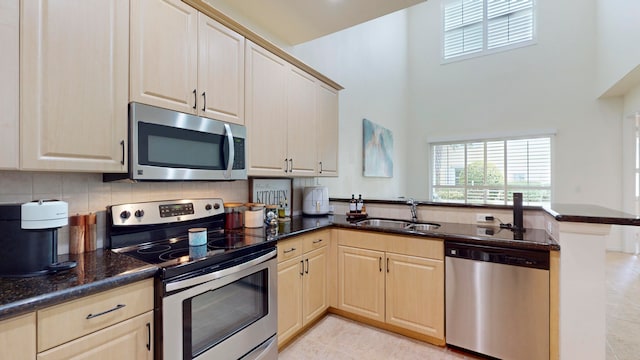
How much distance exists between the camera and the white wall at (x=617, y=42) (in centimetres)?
376

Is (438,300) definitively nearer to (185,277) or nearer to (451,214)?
(451,214)

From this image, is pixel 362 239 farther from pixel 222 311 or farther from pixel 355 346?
pixel 222 311

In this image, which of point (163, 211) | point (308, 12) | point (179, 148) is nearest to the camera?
point (179, 148)

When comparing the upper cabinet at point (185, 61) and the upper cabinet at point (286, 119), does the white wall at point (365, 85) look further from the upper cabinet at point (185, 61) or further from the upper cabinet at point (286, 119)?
the upper cabinet at point (185, 61)

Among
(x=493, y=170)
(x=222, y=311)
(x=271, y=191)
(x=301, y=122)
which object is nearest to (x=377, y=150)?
(x=301, y=122)

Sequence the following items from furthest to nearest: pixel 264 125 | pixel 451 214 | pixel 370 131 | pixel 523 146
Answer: pixel 523 146 → pixel 370 131 → pixel 451 214 → pixel 264 125

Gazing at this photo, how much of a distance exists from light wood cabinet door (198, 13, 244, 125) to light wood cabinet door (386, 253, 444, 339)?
170 centimetres

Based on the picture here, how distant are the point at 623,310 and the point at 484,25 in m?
5.61

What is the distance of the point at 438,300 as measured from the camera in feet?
7.20

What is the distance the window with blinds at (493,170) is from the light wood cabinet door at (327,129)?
327 cm

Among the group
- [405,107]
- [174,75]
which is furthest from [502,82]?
[174,75]

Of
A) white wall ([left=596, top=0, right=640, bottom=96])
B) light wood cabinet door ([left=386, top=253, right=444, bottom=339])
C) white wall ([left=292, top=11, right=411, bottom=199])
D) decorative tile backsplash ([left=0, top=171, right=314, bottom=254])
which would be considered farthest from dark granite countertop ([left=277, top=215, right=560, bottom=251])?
white wall ([left=596, top=0, right=640, bottom=96])

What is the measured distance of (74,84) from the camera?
1297mm

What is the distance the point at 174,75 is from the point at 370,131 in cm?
342
